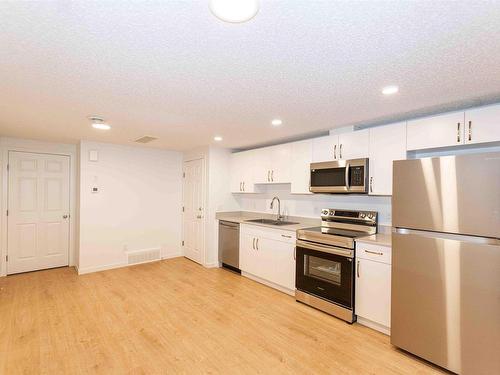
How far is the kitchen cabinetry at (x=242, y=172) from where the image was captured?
4.79m

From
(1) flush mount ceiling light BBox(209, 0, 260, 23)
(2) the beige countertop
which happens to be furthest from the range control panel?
(1) flush mount ceiling light BBox(209, 0, 260, 23)

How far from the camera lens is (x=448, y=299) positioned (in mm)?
2133

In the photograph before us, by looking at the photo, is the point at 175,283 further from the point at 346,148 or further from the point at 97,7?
the point at 97,7

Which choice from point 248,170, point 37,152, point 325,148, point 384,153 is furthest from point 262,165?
point 37,152

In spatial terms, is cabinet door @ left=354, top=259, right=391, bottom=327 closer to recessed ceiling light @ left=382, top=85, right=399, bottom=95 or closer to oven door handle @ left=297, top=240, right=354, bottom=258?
oven door handle @ left=297, top=240, right=354, bottom=258

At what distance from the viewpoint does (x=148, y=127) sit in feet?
11.8

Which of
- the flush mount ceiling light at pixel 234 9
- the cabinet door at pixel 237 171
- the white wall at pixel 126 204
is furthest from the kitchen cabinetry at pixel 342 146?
the white wall at pixel 126 204

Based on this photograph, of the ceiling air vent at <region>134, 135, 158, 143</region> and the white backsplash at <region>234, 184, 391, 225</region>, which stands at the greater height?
the ceiling air vent at <region>134, 135, 158, 143</region>

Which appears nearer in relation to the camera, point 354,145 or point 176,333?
point 176,333

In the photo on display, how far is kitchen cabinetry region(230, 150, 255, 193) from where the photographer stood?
4.79 metres

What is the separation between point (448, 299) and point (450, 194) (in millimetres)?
843

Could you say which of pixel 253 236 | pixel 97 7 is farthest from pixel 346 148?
pixel 97 7

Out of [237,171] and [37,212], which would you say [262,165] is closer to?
[237,171]

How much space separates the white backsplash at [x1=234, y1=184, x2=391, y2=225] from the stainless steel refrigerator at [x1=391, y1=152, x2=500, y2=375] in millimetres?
920
